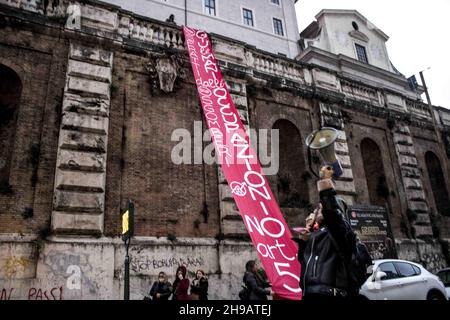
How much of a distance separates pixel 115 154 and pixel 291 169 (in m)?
7.31

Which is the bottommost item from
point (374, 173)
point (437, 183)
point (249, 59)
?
point (437, 183)

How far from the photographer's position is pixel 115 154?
34.6 feet

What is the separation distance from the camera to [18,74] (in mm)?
10211

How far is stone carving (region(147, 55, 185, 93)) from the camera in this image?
12.1m

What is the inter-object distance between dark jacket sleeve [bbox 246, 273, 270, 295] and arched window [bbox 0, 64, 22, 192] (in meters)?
7.24

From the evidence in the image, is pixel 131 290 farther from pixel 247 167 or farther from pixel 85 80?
pixel 85 80

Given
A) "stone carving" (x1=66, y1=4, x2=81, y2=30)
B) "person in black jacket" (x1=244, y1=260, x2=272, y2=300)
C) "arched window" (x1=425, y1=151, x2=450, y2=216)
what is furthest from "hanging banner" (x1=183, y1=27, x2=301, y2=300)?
"arched window" (x1=425, y1=151, x2=450, y2=216)

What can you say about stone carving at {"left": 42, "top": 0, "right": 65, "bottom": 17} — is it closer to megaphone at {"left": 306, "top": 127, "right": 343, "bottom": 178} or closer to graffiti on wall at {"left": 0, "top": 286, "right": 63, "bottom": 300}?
graffiti on wall at {"left": 0, "top": 286, "right": 63, "bottom": 300}

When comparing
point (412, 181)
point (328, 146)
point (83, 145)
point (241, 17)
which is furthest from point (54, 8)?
point (241, 17)

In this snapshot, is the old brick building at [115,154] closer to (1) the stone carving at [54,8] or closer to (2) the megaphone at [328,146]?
(1) the stone carving at [54,8]

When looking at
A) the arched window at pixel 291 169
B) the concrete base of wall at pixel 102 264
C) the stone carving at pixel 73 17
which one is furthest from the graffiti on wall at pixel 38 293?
the arched window at pixel 291 169

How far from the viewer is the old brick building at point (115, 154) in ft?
29.3

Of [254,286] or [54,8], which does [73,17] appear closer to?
[54,8]

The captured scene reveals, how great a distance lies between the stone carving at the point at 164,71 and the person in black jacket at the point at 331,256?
9.75m
